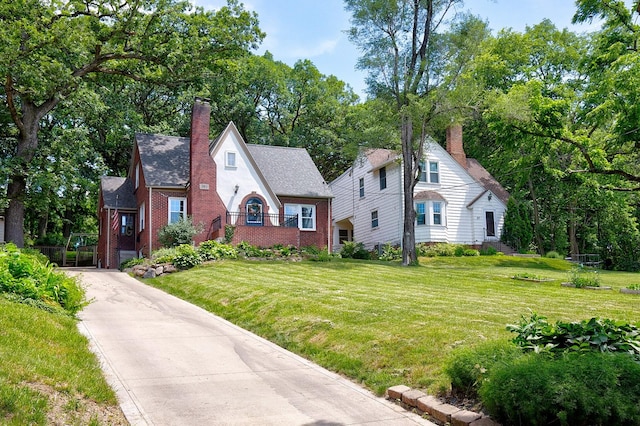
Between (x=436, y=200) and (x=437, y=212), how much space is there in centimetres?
75

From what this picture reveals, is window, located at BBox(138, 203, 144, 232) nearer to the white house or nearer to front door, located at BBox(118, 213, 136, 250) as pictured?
front door, located at BBox(118, 213, 136, 250)

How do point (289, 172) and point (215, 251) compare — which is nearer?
point (215, 251)

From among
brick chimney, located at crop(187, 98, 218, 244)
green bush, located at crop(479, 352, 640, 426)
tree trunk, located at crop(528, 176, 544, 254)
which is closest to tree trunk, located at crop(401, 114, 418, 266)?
brick chimney, located at crop(187, 98, 218, 244)

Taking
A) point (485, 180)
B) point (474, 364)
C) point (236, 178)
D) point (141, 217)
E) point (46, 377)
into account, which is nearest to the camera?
point (46, 377)

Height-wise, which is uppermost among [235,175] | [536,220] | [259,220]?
[235,175]

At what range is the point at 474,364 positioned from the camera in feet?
21.3

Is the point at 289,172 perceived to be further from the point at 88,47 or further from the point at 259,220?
the point at 88,47

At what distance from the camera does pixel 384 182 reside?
114 ft

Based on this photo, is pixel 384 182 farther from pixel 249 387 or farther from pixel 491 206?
pixel 249 387

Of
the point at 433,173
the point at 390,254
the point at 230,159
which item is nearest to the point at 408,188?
the point at 390,254

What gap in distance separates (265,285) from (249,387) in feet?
25.3

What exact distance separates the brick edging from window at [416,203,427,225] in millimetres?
25919

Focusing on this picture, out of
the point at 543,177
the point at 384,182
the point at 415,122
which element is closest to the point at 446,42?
the point at 415,122

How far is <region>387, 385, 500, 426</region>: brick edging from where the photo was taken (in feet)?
19.4
